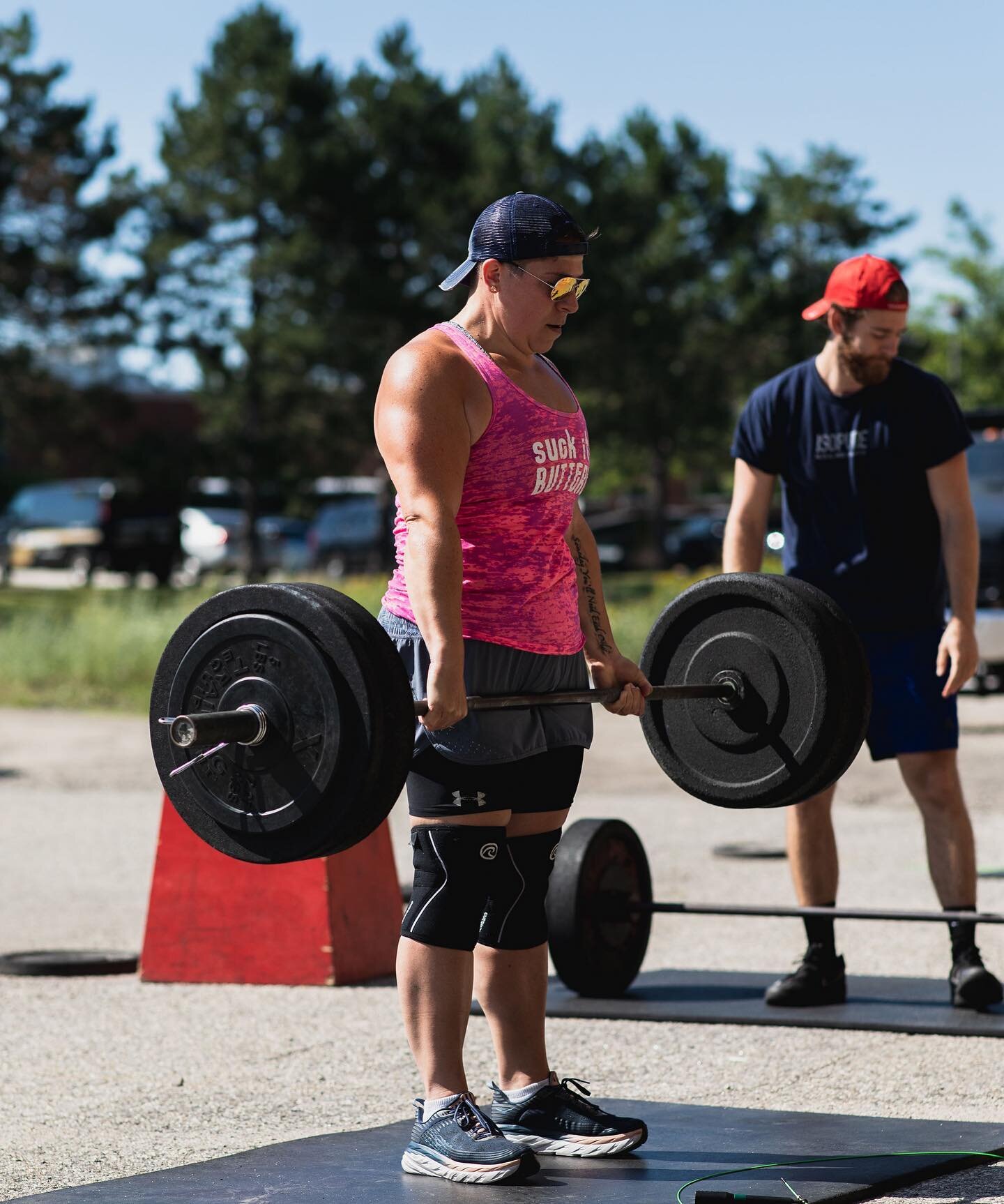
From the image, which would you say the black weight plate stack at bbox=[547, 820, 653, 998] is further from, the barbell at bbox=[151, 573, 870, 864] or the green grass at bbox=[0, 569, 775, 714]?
the green grass at bbox=[0, 569, 775, 714]

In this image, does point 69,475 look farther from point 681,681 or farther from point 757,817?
point 681,681

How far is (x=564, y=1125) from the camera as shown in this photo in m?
3.84

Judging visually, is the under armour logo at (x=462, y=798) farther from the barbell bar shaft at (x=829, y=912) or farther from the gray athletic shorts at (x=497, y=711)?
the barbell bar shaft at (x=829, y=912)

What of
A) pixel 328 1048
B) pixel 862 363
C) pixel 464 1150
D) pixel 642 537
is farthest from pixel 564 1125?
pixel 642 537

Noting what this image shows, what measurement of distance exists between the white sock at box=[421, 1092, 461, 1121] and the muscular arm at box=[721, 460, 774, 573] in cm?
206

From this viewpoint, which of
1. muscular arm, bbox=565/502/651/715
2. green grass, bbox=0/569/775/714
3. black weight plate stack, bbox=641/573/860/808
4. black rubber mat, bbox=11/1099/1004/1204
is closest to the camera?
black rubber mat, bbox=11/1099/1004/1204

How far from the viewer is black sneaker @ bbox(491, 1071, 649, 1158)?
150 inches

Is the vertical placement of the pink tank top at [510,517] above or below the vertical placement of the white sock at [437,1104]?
above

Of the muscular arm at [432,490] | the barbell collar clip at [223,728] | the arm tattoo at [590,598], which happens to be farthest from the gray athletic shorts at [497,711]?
the barbell collar clip at [223,728]

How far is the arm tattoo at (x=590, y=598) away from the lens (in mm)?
4102

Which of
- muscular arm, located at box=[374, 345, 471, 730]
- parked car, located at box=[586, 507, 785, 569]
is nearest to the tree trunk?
parked car, located at box=[586, 507, 785, 569]

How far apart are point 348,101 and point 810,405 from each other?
113 feet

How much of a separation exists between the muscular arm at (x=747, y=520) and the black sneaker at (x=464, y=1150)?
81.9 inches

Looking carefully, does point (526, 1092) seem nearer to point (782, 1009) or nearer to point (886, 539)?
point (782, 1009)
